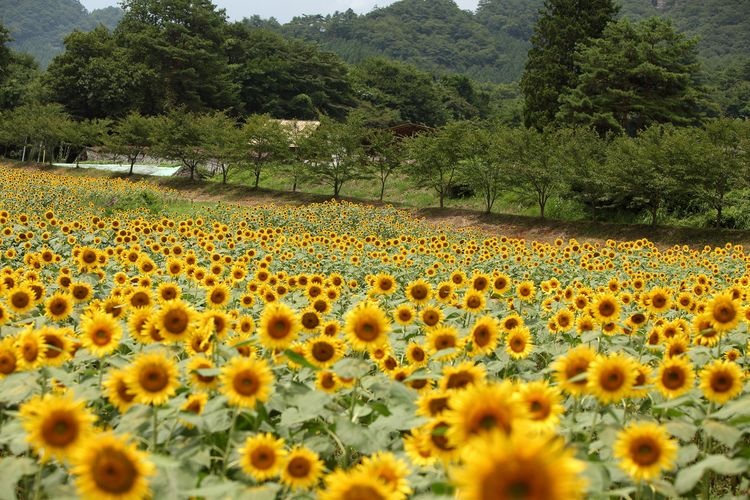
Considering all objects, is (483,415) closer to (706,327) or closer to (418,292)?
(706,327)

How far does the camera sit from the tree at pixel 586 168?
21.3m

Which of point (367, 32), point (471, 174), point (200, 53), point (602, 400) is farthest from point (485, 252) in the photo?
point (367, 32)

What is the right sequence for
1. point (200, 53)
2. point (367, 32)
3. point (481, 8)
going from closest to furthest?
point (200, 53)
point (367, 32)
point (481, 8)

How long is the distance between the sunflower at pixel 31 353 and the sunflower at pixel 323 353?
2.95 feet

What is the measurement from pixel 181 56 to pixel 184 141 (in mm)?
18667

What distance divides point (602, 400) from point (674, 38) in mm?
32416

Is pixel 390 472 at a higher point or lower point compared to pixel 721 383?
lower

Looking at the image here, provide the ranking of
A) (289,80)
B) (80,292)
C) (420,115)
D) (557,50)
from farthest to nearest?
(420,115) < (289,80) < (557,50) < (80,292)

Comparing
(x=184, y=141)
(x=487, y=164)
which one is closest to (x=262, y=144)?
(x=184, y=141)

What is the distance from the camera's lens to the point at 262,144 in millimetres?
31812

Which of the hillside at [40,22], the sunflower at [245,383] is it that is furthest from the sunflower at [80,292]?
the hillside at [40,22]

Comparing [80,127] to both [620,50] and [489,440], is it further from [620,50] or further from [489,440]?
[489,440]

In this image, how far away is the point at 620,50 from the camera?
28641mm

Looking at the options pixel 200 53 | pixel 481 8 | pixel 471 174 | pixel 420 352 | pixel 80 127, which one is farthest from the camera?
pixel 481 8
